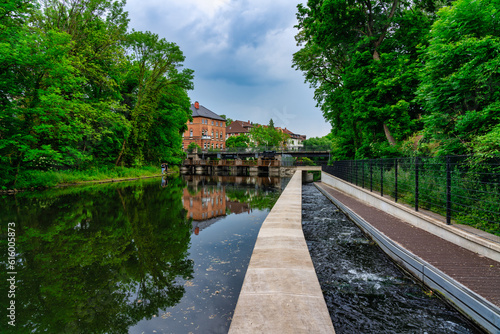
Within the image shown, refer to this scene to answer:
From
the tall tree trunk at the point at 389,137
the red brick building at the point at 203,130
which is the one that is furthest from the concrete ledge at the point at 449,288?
the red brick building at the point at 203,130

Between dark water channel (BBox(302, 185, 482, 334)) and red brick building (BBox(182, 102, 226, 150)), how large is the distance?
76116 mm

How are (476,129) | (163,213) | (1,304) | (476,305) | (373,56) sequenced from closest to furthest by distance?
(476,305), (1,304), (476,129), (163,213), (373,56)

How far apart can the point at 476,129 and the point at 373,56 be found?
12457 millimetres

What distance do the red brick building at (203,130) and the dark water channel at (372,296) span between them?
76116 mm

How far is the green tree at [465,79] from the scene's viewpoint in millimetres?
6836

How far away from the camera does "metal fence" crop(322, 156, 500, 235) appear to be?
19.2 feet

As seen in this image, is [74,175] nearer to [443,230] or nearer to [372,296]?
→ [372,296]

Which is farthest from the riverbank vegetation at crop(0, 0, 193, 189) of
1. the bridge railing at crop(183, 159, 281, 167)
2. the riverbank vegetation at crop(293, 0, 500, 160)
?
the riverbank vegetation at crop(293, 0, 500, 160)

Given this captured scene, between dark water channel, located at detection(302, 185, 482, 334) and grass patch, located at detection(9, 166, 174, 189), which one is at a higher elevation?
grass patch, located at detection(9, 166, 174, 189)

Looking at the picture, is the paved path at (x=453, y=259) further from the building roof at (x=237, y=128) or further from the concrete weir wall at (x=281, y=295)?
the building roof at (x=237, y=128)

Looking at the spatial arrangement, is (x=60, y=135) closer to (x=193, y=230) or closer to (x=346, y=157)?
(x=193, y=230)

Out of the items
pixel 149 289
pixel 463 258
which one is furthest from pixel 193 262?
pixel 463 258

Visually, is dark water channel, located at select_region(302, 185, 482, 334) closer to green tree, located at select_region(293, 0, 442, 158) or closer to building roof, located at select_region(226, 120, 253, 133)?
green tree, located at select_region(293, 0, 442, 158)

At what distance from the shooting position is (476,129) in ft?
23.5
